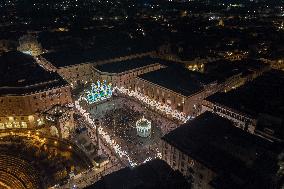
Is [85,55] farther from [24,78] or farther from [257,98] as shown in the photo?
[257,98]

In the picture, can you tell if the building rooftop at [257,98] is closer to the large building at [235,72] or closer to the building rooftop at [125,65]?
the large building at [235,72]

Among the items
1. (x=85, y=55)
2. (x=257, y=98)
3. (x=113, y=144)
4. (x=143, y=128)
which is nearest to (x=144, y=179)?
(x=113, y=144)

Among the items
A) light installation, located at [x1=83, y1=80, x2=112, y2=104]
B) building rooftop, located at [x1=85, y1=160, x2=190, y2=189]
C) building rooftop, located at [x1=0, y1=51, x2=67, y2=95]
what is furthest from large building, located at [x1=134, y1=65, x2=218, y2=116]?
building rooftop, located at [x1=85, y1=160, x2=190, y2=189]

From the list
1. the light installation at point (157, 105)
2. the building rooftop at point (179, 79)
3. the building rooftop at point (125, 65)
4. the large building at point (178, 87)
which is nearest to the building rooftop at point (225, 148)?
the light installation at point (157, 105)

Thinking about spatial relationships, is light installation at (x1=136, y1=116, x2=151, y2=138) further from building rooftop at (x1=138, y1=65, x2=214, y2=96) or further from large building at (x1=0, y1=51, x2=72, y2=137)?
large building at (x1=0, y1=51, x2=72, y2=137)

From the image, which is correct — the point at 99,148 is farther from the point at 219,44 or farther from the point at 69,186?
the point at 219,44

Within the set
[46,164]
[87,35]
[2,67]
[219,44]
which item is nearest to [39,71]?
[2,67]

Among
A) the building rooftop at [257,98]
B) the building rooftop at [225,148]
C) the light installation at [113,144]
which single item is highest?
the building rooftop at [257,98]
